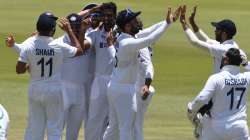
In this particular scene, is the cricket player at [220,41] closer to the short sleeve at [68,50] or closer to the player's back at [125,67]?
the player's back at [125,67]

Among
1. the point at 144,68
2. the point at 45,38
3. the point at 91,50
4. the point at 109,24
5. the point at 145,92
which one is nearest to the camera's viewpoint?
the point at 45,38

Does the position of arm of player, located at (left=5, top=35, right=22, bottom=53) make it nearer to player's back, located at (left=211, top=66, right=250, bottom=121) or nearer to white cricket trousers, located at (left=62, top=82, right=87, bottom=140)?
white cricket trousers, located at (left=62, top=82, right=87, bottom=140)

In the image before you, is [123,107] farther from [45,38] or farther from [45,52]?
[45,38]

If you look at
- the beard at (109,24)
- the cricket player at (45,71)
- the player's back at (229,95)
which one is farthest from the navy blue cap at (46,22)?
the player's back at (229,95)

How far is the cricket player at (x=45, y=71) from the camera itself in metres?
12.0

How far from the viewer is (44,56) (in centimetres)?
1195

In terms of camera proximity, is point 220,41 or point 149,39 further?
point 220,41

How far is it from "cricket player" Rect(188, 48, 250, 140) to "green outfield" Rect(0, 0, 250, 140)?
3619 millimetres

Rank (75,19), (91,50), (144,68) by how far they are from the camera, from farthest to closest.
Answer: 1. (91,50)
2. (144,68)
3. (75,19)

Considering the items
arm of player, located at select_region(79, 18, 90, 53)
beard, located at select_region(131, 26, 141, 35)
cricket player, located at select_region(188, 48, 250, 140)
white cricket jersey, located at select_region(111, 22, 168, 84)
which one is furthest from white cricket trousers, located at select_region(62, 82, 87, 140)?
cricket player, located at select_region(188, 48, 250, 140)

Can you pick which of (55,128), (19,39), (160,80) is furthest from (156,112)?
(19,39)

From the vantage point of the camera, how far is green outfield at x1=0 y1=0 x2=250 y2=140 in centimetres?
1620

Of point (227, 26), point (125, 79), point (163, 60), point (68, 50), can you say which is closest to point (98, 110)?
point (125, 79)

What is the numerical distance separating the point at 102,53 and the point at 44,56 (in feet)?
A: 4.30
